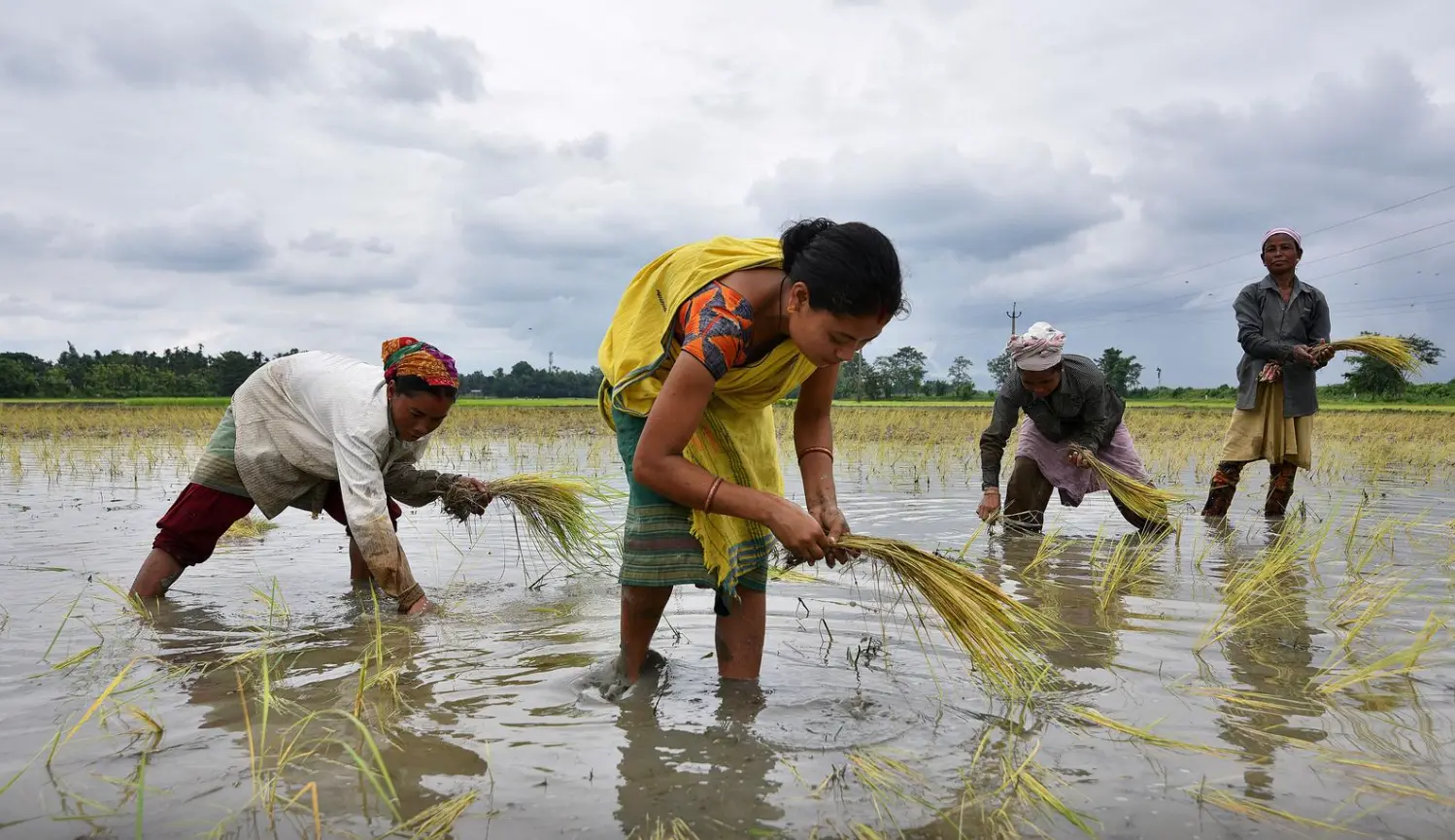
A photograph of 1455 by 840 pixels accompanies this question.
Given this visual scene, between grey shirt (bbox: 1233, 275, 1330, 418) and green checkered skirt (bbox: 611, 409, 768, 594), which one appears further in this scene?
grey shirt (bbox: 1233, 275, 1330, 418)

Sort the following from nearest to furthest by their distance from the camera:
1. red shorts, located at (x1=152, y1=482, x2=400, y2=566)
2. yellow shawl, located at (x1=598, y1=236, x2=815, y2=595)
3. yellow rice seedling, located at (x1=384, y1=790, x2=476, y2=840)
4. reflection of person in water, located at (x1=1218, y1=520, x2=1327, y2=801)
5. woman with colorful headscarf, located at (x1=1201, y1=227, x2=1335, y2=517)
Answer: yellow rice seedling, located at (x1=384, y1=790, x2=476, y2=840) → reflection of person in water, located at (x1=1218, y1=520, x2=1327, y2=801) → yellow shawl, located at (x1=598, y1=236, x2=815, y2=595) → red shorts, located at (x1=152, y1=482, x2=400, y2=566) → woman with colorful headscarf, located at (x1=1201, y1=227, x2=1335, y2=517)

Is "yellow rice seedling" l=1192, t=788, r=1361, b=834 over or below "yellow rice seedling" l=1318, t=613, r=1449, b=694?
below

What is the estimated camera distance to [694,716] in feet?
7.73

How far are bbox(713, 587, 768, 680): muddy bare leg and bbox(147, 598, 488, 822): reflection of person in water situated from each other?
2.39 feet

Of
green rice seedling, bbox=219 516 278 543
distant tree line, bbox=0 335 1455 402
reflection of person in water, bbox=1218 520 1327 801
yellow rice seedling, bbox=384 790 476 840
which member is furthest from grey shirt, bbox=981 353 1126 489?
distant tree line, bbox=0 335 1455 402

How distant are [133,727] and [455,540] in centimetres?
289

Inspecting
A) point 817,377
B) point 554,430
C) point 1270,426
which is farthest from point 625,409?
point 554,430

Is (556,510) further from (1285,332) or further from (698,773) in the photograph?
(1285,332)

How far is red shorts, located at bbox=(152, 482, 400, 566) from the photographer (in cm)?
349

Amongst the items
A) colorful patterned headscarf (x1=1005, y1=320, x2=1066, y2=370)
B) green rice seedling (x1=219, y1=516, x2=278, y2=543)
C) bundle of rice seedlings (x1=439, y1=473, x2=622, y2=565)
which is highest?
colorful patterned headscarf (x1=1005, y1=320, x2=1066, y2=370)

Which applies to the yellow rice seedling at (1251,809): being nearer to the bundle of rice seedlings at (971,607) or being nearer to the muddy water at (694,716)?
the muddy water at (694,716)

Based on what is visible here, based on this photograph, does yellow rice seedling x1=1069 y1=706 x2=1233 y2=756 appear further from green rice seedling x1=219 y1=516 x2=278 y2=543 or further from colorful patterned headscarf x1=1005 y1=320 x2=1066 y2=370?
green rice seedling x1=219 y1=516 x2=278 y2=543

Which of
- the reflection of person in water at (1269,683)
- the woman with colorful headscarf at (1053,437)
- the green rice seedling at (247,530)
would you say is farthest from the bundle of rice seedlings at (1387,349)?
the green rice seedling at (247,530)

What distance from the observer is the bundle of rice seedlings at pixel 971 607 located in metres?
2.32
